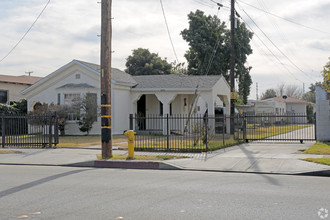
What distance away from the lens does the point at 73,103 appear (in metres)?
24.6

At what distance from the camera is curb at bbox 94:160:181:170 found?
12016 millimetres

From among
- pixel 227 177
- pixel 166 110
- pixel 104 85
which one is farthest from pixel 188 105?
pixel 227 177

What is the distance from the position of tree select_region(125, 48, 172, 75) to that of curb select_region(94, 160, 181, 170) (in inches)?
1518

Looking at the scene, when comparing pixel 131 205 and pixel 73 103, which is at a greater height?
pixel 73 103

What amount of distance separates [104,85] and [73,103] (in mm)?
12412

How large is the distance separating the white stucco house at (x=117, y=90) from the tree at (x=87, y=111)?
2.37ft

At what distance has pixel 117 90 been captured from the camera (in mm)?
25578

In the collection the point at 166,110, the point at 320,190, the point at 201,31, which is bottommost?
the point at 320,190

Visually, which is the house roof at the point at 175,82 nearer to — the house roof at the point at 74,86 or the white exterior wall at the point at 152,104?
the white exterior wall at the point at 152,104

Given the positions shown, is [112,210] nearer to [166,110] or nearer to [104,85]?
[104,85]

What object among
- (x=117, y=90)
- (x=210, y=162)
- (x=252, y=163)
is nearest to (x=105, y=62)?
(x=210, y=162)

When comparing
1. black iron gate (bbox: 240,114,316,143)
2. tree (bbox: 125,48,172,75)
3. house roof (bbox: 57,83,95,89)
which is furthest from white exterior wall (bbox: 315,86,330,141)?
tree (bbox: 125,48,172,75)

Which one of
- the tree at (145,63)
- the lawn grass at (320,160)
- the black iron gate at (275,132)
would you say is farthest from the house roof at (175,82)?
the tree at (145,63)

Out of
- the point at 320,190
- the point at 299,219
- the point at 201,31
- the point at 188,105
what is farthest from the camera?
the point at 201,31
